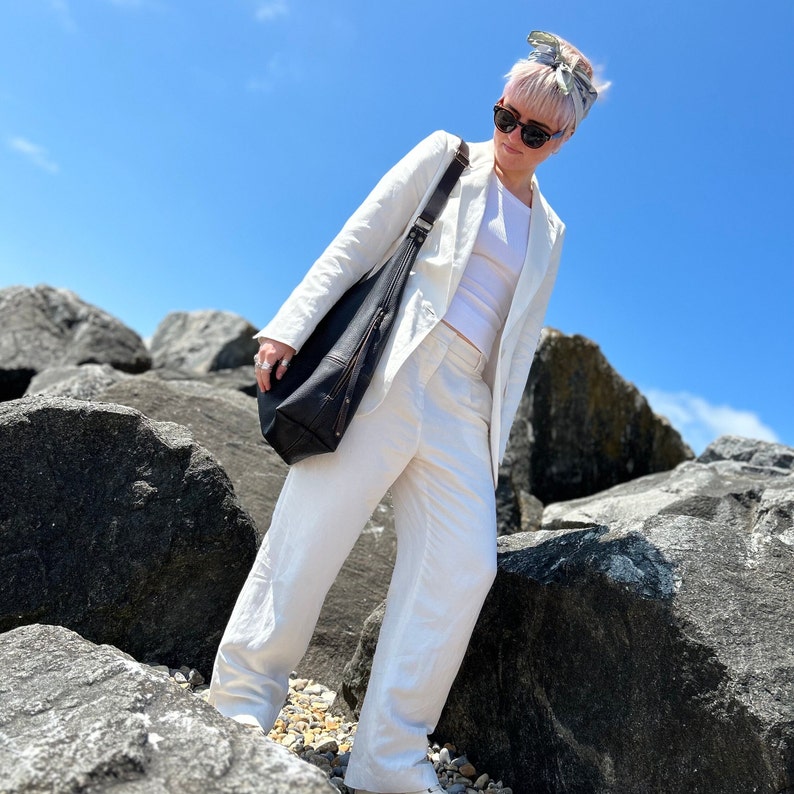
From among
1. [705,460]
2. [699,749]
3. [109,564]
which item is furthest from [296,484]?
[705,460]

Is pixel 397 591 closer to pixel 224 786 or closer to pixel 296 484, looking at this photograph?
pixel 296 484

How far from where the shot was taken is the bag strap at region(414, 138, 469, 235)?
3459mm

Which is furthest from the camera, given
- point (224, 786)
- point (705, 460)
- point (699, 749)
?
point (705, 460)

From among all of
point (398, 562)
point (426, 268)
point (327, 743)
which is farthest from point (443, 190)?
point (327, 743)

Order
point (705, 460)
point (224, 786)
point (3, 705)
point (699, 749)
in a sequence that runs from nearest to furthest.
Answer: point (224, 786) → point (3, 705) → point (699, 749) → point (705, 460)

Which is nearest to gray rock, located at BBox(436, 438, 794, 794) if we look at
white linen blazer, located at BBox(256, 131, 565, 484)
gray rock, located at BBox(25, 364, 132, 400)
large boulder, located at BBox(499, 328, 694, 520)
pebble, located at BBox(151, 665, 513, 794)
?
pebble, located at BBox(151, 665, 513, 794)

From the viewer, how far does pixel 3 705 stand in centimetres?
241

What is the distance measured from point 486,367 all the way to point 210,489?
53.9 inches

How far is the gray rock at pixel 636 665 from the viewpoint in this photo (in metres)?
2.98

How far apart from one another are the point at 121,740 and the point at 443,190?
7.51 ft

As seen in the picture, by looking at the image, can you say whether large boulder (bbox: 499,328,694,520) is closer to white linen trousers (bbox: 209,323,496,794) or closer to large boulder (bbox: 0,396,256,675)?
large boulder (bbox: 0,396,256,675)

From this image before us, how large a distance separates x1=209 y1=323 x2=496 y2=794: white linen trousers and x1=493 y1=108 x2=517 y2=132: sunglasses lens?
88 centimetres

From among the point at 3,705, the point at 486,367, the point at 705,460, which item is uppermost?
the point at 705,460

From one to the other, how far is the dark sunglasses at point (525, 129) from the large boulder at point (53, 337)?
9.18m
